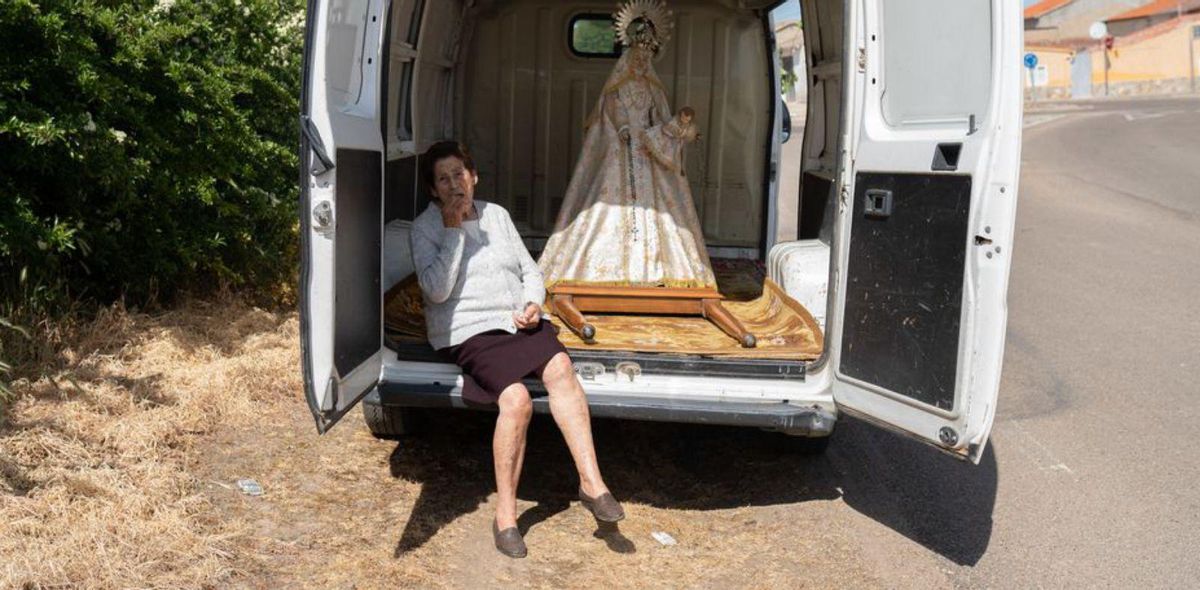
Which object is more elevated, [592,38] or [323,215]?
[592,38]

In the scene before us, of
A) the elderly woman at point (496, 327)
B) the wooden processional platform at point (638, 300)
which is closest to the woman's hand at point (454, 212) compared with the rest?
the elderly woman at point (496, 327)

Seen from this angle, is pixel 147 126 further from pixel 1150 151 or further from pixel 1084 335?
pixel 1150 151

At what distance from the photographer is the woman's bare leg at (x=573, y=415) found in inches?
175

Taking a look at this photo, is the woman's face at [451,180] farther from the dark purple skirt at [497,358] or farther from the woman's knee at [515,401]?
the woman's knee at [515,401]

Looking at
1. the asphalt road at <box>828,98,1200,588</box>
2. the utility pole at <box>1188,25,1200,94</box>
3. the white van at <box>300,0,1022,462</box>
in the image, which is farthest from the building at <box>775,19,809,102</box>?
the white van at <box>300,0,1022,462</box>

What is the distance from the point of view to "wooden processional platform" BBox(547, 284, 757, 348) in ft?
19.7

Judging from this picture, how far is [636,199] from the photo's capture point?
6.44 m

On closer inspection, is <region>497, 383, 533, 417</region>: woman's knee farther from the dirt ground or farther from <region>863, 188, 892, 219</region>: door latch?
<region>863, 188, 892, 219</region>: door latch

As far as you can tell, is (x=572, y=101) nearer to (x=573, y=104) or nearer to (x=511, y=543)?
(x=573, y=104)

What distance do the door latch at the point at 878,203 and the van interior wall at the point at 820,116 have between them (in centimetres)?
186

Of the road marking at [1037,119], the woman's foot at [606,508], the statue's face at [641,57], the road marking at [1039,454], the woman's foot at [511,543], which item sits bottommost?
the woman's foot at [511,543]

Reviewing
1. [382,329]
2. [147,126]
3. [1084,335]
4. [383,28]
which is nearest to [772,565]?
[382,329]

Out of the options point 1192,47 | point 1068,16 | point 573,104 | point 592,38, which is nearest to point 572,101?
point 573,104

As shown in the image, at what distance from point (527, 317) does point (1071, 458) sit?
2.66m
